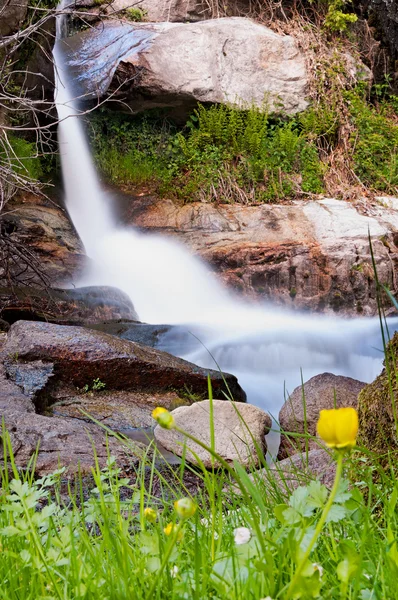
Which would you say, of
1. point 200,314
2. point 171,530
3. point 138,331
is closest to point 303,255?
point 200,314

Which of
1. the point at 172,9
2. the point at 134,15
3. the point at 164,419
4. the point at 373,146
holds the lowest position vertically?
the point at 164,419

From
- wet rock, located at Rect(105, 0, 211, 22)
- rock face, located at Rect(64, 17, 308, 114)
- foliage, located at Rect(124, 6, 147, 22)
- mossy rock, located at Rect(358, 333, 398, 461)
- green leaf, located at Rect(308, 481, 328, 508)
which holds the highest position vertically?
wet rock, located at Rect(105, 0, 211, 22)

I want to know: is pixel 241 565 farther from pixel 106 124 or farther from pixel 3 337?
pixel 106 124

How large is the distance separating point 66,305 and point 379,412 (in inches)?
209

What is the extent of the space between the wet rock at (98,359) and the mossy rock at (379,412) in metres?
3.17

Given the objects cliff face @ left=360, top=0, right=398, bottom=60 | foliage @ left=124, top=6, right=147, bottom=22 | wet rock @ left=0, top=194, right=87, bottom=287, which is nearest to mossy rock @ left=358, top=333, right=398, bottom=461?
wet rock @ left=0, top=194, right=87, bottom=287

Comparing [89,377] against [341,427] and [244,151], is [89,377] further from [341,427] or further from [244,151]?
[244,151]

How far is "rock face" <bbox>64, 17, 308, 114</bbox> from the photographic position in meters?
10.8

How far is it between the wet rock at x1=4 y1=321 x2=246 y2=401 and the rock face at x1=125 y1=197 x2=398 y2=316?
3376mm

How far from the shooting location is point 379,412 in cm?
198

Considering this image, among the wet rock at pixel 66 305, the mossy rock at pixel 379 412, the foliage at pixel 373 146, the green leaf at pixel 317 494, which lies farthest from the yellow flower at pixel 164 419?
the foliage at pixel 373 146

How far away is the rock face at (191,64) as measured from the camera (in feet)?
35.3

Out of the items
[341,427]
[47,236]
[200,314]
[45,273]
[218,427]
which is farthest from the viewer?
[47,236]

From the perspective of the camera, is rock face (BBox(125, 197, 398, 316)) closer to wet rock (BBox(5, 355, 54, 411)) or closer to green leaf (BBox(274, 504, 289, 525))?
wet rock (BBox(5, 355, 54, 411))
